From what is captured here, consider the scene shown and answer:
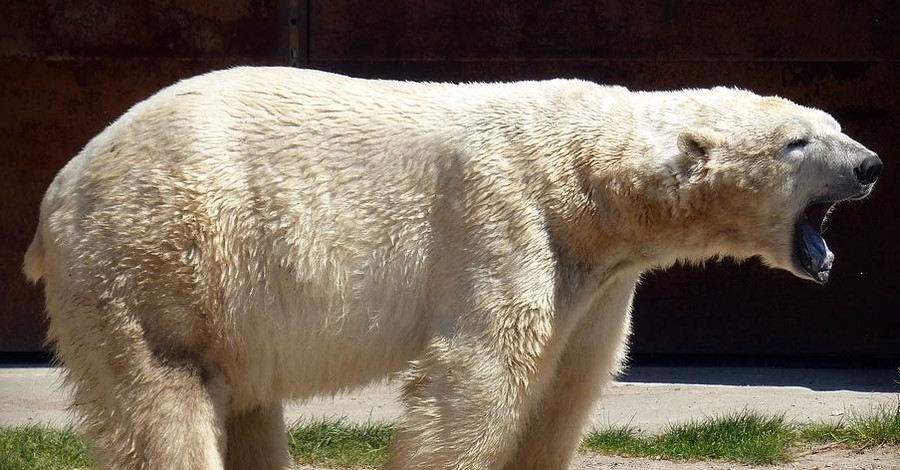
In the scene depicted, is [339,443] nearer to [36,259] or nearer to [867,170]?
[36,259]

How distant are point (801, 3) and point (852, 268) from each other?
1.60m

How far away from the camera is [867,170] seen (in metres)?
4.20

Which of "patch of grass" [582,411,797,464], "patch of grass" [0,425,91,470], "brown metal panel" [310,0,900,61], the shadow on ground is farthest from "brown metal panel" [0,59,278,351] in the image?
"patch of grass" [582,411,797,464]

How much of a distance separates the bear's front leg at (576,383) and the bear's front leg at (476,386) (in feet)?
1.06

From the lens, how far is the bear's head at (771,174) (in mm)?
4207

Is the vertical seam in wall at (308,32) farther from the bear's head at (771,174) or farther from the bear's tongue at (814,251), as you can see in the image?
the bear's tongue at (814,251)

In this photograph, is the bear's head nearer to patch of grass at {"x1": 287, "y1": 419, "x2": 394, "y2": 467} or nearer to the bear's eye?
the bear's eye

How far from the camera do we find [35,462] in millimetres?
5566

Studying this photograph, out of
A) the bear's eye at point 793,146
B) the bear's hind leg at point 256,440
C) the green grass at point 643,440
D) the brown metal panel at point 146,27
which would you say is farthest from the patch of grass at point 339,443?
the brown metal panel at point 146,27

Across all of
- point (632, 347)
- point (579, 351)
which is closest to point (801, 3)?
point (632, 347)

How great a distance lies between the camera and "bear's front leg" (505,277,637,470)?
455cm

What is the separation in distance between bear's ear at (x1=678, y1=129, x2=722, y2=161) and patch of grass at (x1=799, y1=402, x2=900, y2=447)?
2.31 m

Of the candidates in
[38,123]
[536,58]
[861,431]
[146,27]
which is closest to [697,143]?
[861,431]

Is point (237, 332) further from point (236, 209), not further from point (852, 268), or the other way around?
point (852, 268)
